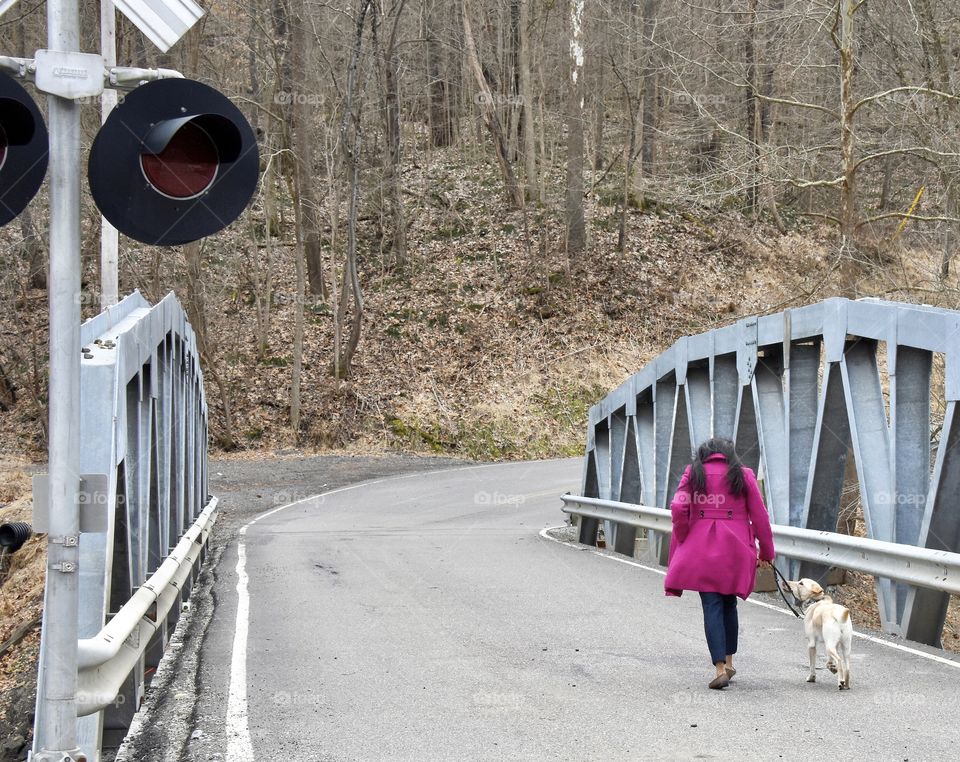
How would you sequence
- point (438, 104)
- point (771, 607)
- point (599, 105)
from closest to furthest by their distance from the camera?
1. point (771, 607)
2. point (599, 105)
3. point (438, 104)

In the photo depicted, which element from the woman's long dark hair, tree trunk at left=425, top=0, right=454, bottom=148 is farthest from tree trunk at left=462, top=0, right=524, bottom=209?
the woman's long dark hair

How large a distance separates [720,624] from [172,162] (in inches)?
180

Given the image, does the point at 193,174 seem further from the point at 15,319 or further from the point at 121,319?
the point at 15,319

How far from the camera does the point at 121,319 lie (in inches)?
284

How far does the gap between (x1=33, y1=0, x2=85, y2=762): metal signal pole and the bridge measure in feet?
0.24

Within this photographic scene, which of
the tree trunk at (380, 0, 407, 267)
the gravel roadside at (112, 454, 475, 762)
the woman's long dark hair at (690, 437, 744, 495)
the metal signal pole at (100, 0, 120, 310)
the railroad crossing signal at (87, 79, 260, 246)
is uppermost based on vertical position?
the tree trunk at (380, 0, 407, 267)

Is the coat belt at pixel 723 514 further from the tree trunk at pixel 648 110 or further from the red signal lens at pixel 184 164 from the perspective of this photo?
the tree trunk at pixel 648 110

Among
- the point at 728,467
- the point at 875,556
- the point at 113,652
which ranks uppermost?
the point at 728,467

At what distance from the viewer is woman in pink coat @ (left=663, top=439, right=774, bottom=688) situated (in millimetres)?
7133

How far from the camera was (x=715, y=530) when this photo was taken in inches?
288

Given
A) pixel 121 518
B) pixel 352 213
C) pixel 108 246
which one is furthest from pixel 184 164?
pixel 352 213

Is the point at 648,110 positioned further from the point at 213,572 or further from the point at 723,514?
the point at 723,514

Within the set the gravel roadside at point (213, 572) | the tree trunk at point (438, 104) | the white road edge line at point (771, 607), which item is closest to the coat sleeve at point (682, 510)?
the white road edge line at point (771, 607)

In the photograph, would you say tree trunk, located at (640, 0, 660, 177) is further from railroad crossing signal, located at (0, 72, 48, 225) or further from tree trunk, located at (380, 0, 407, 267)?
railroad crossing signal, located at (0, 72, 48, 225)
